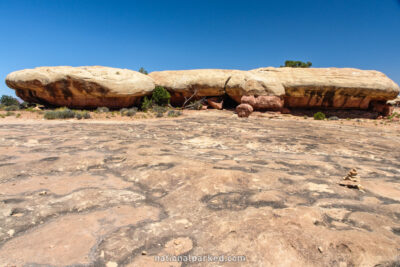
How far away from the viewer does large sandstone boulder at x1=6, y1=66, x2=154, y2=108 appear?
1414 centimetres

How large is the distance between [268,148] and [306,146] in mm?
923

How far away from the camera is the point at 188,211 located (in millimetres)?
1963

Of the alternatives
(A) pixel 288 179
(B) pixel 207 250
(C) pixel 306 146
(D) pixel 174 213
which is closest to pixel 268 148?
(C) pixel 306 146

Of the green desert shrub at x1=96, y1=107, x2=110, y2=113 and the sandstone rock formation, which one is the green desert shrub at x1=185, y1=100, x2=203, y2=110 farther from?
the green desert shrub at x1=96, y1=107, x2=110, y2=113

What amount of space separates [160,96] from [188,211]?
1466 cm

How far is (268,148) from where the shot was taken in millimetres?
4855

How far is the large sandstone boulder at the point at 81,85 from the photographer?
46.4 feet

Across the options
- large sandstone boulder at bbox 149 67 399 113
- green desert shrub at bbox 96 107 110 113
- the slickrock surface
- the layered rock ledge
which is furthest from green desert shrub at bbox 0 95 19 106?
the slickrock surface

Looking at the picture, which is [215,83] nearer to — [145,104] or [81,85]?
[145,104]

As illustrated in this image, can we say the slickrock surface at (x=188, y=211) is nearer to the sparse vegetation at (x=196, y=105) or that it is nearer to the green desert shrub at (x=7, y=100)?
the sparse vegetation at (x=196, y=105)

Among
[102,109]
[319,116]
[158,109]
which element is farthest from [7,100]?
[319,116]

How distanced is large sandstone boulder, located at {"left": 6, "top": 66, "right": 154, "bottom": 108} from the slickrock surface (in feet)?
38.2

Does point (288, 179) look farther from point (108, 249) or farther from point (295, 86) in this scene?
point (295, 86)

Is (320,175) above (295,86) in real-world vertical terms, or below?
below
